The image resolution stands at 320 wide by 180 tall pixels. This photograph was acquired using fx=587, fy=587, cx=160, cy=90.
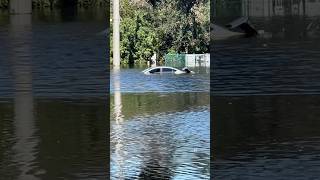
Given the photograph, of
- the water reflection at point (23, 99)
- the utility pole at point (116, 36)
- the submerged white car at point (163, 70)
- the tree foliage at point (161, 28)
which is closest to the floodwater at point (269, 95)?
the tree foliage at point (161, 28)

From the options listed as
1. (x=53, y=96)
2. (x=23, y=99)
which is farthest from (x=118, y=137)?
(x=53, y=96)

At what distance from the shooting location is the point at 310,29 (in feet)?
57.2

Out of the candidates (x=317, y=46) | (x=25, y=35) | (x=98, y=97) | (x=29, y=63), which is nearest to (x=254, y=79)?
(x=98, y=97)

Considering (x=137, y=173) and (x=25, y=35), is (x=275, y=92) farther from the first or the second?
(x=25, y=35)

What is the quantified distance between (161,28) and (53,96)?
711 cm

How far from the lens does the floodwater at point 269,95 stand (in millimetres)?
4910

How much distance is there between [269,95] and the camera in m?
9.42

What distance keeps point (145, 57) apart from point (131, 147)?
965cm

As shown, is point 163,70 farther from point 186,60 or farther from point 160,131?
point 160,131

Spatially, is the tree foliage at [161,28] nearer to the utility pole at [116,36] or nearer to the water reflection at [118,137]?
the utility pole at [116,36]

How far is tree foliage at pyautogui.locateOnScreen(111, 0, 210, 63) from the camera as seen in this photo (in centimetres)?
1495

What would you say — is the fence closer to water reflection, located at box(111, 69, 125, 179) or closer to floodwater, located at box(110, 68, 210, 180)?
floodwater, located at box(110, 68, 210, 180)

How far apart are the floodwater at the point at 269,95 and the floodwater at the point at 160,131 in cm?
21

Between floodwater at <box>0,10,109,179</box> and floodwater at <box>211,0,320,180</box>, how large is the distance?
1246 millimetres
